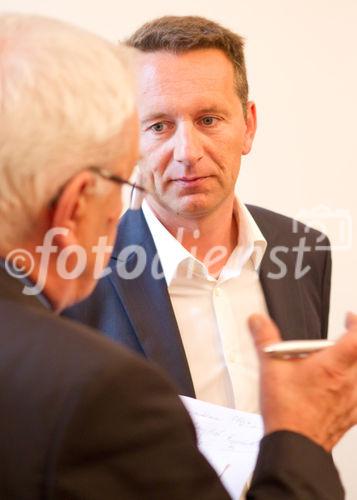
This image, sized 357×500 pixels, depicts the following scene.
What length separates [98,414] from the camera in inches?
24.9

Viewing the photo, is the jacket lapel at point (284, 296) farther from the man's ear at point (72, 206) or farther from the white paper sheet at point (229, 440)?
the man's ear at point (72, 206)

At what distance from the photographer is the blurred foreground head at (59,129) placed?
2.29 ft

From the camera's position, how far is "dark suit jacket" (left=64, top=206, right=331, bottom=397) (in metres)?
1.28

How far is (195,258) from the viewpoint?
4.61 feet

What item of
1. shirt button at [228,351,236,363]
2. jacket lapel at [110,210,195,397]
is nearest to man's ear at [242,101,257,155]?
jacket lapel at [110,210,195,397]

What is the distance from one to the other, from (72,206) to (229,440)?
521 millimetres

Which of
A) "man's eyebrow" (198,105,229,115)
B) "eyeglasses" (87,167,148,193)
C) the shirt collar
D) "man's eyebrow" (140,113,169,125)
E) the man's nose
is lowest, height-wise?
the shirt collar

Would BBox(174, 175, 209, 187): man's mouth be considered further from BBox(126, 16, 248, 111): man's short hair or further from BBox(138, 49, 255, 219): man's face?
BBox(126, 16, 248, 111): man's short hair

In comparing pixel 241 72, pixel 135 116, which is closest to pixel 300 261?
pixel 241 72

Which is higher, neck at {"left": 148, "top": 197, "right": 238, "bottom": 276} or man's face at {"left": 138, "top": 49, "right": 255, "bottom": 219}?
man's face at {"left": 138, "top": 49, "right": 255, "bottom": 219}

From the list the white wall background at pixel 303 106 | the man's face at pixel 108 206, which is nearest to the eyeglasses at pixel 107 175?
the man's face at pixel 108 206

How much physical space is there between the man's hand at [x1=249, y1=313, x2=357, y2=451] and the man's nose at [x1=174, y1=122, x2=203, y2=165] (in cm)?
61

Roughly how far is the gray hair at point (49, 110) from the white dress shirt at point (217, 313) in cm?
63

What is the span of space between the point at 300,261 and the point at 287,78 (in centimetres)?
87
